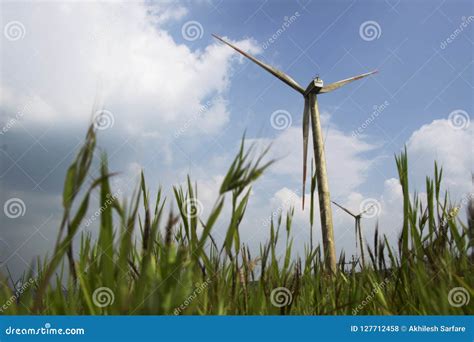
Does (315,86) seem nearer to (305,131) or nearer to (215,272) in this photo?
(305,131)

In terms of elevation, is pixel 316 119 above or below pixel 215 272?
above

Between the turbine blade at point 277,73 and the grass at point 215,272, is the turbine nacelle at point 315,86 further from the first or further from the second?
the grass at point 215,272

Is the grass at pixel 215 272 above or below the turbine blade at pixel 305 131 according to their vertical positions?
below

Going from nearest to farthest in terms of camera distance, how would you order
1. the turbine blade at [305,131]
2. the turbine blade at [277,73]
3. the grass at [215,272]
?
1. the grass at [215,272]
2. the turbine blade at [305,131]
3. the turbine blade at [277,73]

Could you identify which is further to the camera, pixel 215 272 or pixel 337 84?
pixel 337 84

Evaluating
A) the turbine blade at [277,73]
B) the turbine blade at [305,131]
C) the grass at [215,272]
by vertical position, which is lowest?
the grass at [215,272]

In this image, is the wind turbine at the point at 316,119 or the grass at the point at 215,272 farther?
the wind turbine at the point at 316,119

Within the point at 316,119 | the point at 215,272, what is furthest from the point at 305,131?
the point at 215,272

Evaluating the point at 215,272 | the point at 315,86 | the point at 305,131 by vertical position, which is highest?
the point at 315,86

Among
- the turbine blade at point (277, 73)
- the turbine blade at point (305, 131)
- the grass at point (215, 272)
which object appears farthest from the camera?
the turbine blade at point (277, 73)

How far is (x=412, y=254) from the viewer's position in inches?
135

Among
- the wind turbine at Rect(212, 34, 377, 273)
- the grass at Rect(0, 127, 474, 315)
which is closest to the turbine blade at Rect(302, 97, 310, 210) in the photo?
the wind turbine at Rect(212, 34, 377, 273)

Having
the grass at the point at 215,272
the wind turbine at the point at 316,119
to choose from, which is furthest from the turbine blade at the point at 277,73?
the grass at the point at 215,272
